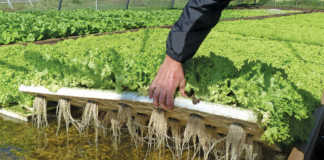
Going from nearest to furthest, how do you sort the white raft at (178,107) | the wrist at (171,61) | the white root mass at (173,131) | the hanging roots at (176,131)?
the wrist at (171,61) < the white raft at (178,107) < the white root mass at (173,131) < the hanging roots at (176,131)

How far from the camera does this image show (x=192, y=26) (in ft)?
6.48

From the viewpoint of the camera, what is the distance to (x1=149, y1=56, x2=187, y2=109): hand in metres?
2.17

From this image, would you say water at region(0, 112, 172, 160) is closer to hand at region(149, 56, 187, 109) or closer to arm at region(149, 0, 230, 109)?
hand at region(149, 56, 187, 109)

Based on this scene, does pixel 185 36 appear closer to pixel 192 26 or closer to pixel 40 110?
pixel 192 26

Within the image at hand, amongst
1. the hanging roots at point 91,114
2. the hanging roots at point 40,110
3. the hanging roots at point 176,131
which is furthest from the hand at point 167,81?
the hanging roots at point 40,110

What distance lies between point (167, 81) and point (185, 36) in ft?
1.31

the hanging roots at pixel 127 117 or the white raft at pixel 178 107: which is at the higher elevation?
the white raft at pixel 178 107

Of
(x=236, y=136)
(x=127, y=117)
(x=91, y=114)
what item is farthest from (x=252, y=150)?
(x=91, y=114)

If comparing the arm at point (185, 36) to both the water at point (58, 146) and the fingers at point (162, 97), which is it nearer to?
the fingers at point (162, 97)

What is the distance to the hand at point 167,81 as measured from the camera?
2170 mm

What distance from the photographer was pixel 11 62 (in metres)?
4.96

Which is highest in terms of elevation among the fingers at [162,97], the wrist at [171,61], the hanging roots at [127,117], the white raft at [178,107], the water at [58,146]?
the wrist at [171,61]

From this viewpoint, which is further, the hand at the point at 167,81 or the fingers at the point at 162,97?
the fingers at the point at 162,97

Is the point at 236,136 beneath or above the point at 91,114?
above
